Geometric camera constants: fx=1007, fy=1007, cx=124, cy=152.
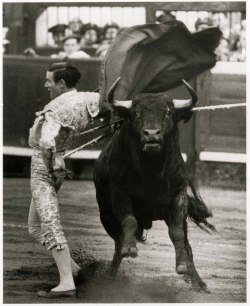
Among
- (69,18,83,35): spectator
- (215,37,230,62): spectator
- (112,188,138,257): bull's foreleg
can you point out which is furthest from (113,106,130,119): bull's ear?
(69,18,83,35): spectator

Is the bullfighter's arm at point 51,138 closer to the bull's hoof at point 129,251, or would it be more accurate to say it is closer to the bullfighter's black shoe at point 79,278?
the bull's hoof at point 129,251

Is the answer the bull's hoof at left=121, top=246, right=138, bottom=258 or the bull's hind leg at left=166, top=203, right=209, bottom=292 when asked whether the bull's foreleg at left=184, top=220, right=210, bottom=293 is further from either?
the bull's hoof at left=121, top=246, right=138, bottom=258

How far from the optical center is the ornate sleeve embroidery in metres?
4.80

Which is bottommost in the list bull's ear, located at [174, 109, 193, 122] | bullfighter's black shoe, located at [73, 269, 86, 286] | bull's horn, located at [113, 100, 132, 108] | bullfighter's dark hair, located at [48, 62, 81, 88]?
bullfighter's black shoe, located at [73, 269, 86, 286]

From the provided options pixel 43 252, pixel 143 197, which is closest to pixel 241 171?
pixel 43 252

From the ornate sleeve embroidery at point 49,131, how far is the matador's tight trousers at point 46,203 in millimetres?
131

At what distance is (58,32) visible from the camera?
8.73m

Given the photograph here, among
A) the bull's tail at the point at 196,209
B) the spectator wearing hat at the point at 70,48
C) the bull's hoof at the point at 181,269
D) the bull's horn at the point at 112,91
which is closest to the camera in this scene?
the bull's hoof at the point at 181,269

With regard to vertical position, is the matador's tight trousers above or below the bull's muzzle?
below

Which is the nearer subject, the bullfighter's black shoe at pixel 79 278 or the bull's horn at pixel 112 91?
the bull's horn at pixel 112 91

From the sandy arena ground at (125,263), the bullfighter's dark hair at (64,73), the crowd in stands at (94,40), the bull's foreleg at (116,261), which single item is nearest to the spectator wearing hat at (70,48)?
the crowd in stands at (94,40)

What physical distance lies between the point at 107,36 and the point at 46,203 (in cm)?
385

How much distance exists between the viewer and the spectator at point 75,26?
8.59 meters

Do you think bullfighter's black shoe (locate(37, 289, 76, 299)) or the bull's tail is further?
the bull's tail
